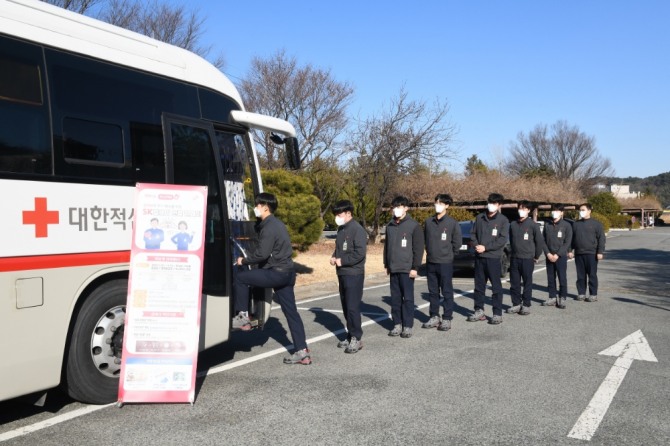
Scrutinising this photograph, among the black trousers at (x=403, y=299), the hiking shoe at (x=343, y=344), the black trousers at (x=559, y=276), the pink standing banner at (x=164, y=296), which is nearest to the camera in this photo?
the pink standing banner at (x=164, y=296)

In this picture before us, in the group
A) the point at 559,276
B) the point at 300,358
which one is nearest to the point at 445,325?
the point at 300,358

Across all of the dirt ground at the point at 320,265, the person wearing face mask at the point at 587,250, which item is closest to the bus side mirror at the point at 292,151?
the person wearing face mask at the point at 587,250

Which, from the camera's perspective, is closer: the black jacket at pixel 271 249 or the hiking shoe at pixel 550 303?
the black jacket at pixel 271 249

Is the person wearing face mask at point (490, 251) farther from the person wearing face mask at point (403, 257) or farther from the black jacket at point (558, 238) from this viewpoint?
the black jacket at point (558, 238)

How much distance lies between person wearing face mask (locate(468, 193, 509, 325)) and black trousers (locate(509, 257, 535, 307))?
0.99 metres

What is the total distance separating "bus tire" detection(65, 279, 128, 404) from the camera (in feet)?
16.5

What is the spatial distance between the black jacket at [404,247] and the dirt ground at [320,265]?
6774 mm

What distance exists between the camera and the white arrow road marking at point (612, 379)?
4746 millimetres

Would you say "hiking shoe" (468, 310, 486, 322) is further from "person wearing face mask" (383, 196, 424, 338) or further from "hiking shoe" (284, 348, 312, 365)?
"hiking shoe" (284, 348, 312, 365)

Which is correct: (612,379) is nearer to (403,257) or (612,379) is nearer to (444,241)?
(403,257)

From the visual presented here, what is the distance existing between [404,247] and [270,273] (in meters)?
2.33

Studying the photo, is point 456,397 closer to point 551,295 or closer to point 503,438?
point 503,438

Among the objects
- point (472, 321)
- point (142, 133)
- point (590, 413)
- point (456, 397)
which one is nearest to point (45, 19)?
point (142, 133)

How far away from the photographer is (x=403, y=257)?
26.9 feet
